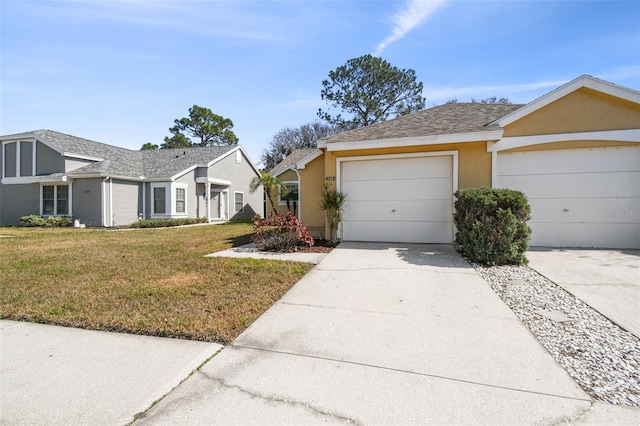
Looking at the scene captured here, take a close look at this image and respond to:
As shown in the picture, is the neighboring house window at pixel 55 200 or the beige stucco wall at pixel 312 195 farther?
the neighboring house window at pixel 55 200

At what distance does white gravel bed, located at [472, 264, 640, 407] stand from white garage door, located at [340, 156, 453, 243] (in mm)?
3656

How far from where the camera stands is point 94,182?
1530cm

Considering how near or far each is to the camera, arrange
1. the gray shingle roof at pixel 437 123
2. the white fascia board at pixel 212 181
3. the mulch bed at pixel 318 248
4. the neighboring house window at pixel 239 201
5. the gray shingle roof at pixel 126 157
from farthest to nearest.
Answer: the neighboring house window at pixel 239 201 → the white fascia board at pixel 212 181 → the gray shingle roof at pixel 126 157 → the gray shingle roof at pixel 437 123 → the mulch bed at pixel 318 248

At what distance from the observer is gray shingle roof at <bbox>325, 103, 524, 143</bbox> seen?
8062 mm

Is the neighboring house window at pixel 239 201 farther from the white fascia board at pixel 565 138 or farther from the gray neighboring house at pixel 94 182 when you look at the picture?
the white fascia board at pixel 565 138

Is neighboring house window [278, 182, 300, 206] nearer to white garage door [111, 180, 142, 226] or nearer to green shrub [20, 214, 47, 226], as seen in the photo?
white garage door [111, 180, 142, 226]

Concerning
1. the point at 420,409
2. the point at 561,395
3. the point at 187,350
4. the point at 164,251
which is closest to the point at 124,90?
the point at 164,251

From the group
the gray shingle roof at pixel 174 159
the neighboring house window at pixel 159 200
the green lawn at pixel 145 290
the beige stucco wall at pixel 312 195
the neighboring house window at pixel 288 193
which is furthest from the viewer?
the gray shingle roof at pixel 174 159

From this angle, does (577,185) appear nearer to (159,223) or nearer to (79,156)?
(159,223)

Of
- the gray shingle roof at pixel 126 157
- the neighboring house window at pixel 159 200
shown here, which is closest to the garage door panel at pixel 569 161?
the gray shingle roof at pixel 126 157

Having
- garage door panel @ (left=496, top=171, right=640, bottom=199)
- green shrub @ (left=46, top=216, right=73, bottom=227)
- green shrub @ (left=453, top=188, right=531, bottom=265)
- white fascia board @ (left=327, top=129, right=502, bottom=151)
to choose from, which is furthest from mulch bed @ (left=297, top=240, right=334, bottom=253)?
green shrub @ (left=46, top=216, right=73, bottom=227)

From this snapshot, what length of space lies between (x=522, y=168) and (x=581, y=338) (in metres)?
6.20

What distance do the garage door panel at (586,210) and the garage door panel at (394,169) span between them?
264 cm

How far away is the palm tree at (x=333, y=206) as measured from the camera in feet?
28.5
